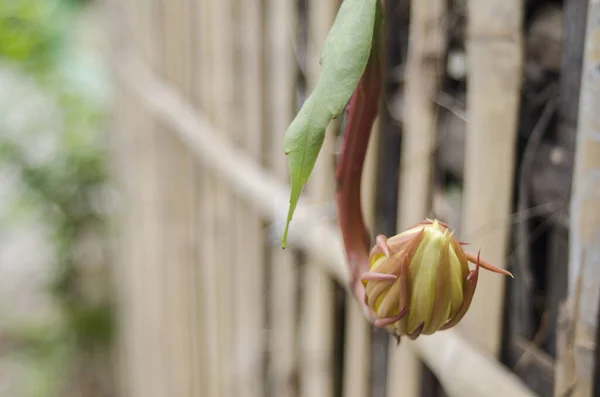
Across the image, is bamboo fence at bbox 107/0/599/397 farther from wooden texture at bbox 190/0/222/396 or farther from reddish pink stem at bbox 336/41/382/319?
reddish pink stem at bbox 336/41/382/319

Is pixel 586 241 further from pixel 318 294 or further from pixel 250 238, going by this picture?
pixel 250 238

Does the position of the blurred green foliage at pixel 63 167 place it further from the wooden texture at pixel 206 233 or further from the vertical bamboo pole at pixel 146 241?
→ the wooden texture at pixel 206 233

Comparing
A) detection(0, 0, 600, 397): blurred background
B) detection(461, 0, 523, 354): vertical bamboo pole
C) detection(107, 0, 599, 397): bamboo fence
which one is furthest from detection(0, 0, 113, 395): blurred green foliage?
detection(461, 0, 523, 354): vertical bamboo pole

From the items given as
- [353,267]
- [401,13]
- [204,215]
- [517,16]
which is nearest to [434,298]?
[353,267]

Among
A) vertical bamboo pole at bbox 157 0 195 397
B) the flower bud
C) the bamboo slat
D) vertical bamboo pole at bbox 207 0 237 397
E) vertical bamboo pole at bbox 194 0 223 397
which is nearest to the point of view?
the flower bud

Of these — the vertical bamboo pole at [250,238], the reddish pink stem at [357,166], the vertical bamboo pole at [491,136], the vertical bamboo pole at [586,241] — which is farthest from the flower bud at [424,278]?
the vertical bamboo pole at [250,238]

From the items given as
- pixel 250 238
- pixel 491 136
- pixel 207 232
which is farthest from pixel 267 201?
pixel 491 136
